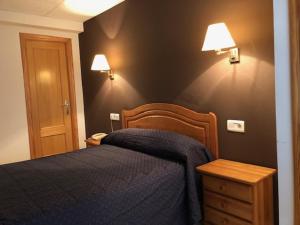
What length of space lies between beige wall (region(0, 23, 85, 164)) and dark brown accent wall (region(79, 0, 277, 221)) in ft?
3.31

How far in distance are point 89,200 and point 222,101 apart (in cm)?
136

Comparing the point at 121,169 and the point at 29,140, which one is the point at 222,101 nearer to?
the point at 121,169

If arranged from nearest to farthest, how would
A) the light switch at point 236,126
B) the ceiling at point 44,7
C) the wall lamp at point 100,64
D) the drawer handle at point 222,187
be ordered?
1. the drawer handle at point 222,187
2. the light switch at point 236,126
3. the ceiling at point 44,7
4. the wall lamp at point 100,64

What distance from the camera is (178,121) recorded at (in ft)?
8.73

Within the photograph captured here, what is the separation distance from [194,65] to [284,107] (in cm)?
153

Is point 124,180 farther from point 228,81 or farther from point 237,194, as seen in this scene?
point 228,81

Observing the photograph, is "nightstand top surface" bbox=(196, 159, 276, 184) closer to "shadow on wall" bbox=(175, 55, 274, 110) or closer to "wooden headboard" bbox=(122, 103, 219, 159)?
"wooden headboard" bbox=(122, 103, 219, 159)

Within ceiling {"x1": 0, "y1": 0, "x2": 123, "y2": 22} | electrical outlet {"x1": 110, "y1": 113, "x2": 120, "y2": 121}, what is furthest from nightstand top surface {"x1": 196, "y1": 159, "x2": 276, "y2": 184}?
ceiling {"x1": 0, "y1": 0, "x2": 123, "y2": 22}

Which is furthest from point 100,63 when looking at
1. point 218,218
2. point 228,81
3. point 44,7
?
point 218,218

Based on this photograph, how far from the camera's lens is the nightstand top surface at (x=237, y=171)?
1854mm

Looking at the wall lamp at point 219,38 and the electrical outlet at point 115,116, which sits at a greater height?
the wall lamp at point 219,38

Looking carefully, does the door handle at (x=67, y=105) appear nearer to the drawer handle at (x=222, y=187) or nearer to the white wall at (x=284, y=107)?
the drawer handle at (x=222, y=187)

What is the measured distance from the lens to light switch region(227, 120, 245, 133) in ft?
7.19

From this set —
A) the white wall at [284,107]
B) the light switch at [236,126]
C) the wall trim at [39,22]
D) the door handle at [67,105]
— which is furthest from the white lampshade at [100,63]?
the white wall at [284,107]
